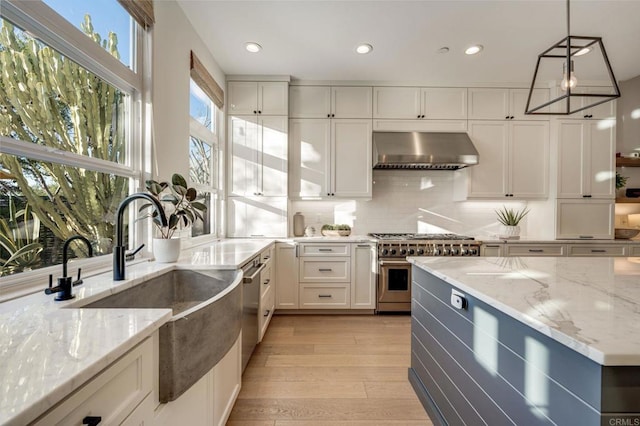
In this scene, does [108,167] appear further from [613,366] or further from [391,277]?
[391,277]

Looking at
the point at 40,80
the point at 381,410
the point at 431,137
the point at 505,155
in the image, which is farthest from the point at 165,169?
the point at 505,155

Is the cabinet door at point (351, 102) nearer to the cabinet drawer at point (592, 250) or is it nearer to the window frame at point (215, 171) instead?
the window frame at point (215, 171)

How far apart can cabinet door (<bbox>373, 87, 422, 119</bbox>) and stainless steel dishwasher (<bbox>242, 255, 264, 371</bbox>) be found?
2472mm

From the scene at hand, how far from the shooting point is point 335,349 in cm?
249

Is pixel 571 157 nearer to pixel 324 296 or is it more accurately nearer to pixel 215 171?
pixel 324 296

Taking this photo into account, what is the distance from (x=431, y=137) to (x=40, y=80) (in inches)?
139

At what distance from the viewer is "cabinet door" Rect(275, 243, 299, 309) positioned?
330cm

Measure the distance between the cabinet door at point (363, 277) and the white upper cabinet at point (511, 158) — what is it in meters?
1.64

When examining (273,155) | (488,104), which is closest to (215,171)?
(273,155)

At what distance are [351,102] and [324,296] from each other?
2.45m

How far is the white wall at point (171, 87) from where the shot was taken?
77.2 inches

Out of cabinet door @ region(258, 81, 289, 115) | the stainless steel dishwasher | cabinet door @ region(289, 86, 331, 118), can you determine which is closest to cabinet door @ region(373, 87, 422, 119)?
cabinet door @ region(289, 86, 331, 118)

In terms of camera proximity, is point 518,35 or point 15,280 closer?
point 15,280

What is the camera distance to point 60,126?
1302mm
